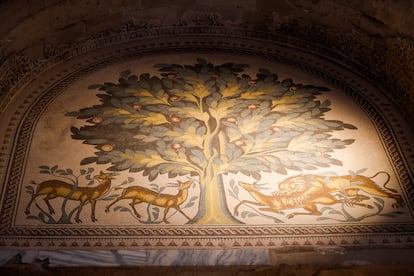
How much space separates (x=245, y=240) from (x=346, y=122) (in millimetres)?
1406

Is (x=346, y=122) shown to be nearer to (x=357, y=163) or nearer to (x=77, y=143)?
(x=357, y=163)

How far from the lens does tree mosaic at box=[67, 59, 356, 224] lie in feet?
13.6

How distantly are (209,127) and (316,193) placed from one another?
3.04 ft

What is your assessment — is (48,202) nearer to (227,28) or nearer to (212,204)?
(212,204)

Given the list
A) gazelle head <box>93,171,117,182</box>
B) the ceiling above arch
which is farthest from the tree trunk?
the ceiling above arch

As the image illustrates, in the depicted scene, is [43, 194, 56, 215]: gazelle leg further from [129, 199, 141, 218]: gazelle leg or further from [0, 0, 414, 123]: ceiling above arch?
[0, 0, 414, 123]: ceiling above arch

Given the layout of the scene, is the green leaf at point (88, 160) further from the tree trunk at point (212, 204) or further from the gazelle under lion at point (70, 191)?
the tree trunk at point (212, 204)

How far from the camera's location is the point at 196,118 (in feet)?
15.1

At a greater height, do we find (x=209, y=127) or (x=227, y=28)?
(x=227, y=28)

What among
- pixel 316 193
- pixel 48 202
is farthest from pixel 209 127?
pixel 48 202

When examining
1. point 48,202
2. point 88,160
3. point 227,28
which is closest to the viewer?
point 48,202

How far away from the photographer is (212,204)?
3854 millimetres

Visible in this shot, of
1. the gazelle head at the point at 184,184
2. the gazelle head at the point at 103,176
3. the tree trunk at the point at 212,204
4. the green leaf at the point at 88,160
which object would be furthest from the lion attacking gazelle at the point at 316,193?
the green leaf at the point at 88,160

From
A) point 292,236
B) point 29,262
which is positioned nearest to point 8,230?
point 29,262
